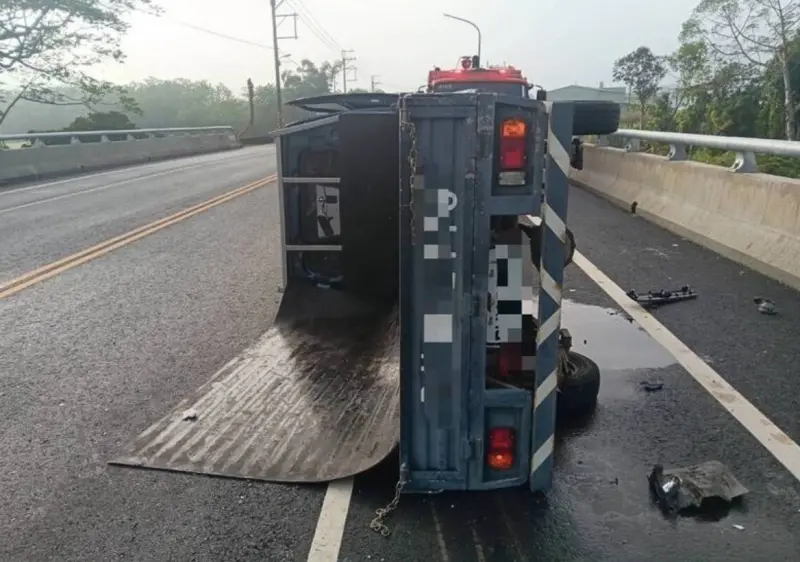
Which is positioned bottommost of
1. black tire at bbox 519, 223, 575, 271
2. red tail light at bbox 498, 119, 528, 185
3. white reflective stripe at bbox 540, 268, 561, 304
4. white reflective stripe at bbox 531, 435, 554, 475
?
white reflective stripe at bbox 531, 435, 554, 475

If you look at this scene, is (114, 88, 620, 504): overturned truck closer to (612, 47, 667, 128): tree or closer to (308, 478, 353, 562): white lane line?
(308, 478, 353, 562): white lane line

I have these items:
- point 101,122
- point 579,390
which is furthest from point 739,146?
point 101,122

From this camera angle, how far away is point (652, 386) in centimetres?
470

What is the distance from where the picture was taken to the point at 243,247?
A: 9859 millimetres

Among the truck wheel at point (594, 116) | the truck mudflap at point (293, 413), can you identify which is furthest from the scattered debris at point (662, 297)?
the truck wheel at point (594, 116)

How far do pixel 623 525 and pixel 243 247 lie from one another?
7568 millimetres

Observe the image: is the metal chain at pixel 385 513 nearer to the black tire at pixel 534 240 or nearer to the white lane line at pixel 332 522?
the white lane line at pixel 332 522

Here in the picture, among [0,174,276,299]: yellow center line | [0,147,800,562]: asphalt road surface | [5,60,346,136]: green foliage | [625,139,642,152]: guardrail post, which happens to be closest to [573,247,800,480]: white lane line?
[0,147,800,562]: asphalt road surface

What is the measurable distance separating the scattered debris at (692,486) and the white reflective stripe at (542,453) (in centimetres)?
55

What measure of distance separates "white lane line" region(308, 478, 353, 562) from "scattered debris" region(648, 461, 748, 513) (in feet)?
4.85

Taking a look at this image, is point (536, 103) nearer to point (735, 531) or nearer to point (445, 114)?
point (445, 114)

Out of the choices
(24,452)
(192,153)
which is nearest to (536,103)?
(24,452)

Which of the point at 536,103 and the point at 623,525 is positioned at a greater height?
the point at 536,103

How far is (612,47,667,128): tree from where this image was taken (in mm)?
45219
